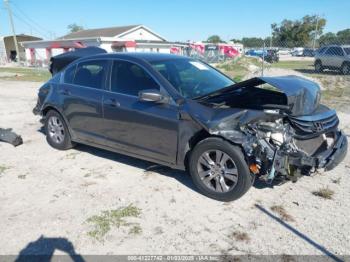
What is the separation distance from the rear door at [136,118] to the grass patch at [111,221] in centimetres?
91

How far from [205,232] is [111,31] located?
4408cm

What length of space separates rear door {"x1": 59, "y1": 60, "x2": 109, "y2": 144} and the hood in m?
1.85

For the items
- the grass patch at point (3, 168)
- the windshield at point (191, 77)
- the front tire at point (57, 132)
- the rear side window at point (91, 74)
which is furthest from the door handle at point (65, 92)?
the windshield at point (191, 77)

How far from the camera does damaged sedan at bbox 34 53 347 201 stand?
409 cm

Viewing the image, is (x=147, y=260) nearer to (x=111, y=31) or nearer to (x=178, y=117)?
(x=178, y=117)

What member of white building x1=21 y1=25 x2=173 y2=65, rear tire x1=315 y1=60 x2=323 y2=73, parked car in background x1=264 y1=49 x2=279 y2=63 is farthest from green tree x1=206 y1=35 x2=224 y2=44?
rear tire x1=315 y1=60 x2=323 y2=73

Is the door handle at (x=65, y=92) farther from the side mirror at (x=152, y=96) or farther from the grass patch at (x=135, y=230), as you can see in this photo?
the grass patch at (x=135, y=230)


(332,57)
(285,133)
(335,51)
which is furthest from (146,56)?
(335,51)

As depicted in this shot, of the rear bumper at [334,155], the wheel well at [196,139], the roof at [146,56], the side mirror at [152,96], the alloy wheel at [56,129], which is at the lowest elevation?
the alloy wheel at [56,129]

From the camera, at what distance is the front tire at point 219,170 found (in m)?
4.04

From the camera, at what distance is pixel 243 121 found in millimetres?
4090

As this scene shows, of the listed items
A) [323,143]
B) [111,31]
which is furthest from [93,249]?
[111,31]

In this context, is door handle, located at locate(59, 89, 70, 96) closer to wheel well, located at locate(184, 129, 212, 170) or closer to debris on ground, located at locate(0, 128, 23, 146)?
debris on ground, located at locate(0, 128, 23, 146)

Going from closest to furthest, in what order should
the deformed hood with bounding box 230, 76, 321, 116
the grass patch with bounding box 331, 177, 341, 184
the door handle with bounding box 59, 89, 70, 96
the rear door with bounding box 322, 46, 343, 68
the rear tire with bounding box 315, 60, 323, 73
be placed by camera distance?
the deformed hood with bounding box 230, 76, 321, 116 < the grass patch with bounding box 331, 177, 341, 184 < the door handle with bounding box 59, 89, 70, 96 < the rear door with bounding box 322, 46, 343, 68 < the rear tire with bounding box 315, 60, 323, 73
